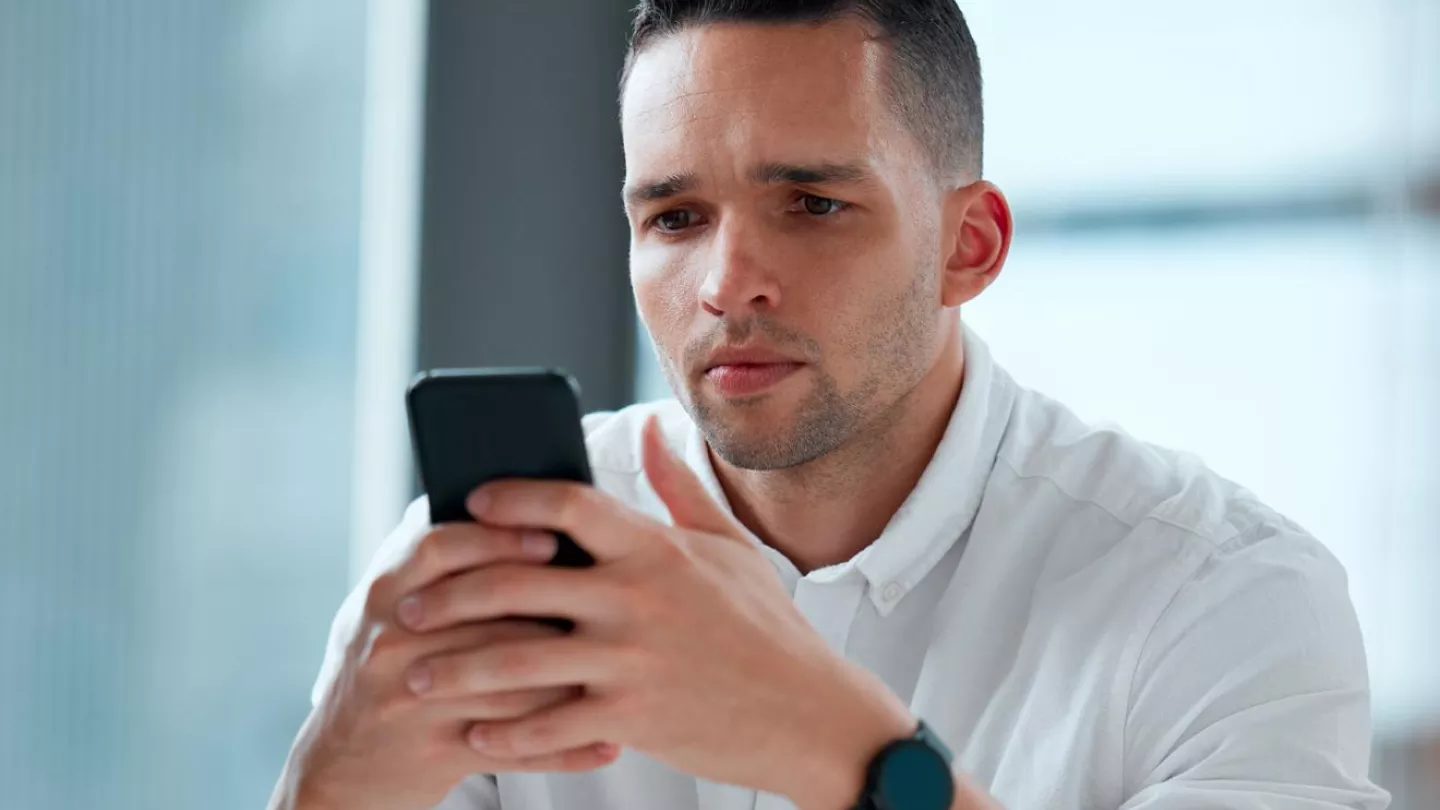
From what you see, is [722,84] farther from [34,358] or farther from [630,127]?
[34,358]

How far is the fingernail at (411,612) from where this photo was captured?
91 cm

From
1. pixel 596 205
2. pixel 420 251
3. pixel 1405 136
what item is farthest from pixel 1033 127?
pixel 420 251

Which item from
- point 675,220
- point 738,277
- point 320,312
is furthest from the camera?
point 320,312

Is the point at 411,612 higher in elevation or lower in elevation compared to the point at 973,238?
lower

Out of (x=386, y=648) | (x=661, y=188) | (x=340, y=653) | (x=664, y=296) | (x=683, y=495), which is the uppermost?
(x=661, y=188)

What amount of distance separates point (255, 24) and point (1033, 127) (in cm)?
143

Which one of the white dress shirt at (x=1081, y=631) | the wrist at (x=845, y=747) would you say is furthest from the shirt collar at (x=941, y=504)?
the wrist at (x=845, y=747)

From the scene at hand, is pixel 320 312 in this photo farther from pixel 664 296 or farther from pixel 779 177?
pixel 779 177

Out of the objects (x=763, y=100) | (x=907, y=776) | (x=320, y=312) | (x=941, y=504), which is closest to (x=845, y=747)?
(x=907, y=776)

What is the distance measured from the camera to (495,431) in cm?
91

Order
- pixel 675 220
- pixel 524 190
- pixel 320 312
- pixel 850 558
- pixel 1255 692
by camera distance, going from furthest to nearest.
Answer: pixel 524 190 → pixel 320 312 → pixel 850 558 → pixel 675 220 → pixel 1255 692

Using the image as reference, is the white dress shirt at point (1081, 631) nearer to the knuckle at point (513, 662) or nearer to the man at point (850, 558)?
the man at point (850, 558)

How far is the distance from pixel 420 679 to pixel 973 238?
0.85m

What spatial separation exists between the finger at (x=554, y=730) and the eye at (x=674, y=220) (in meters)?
0.60
